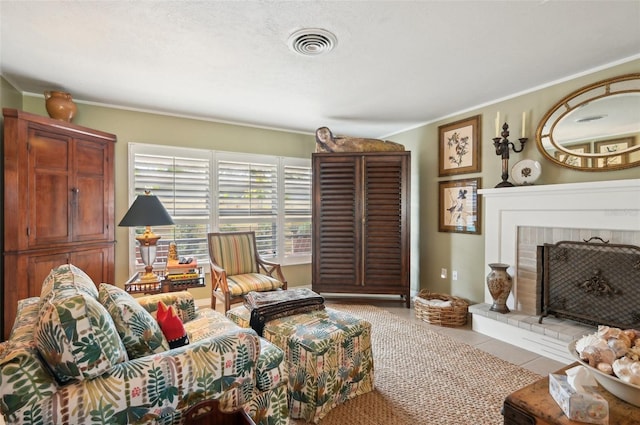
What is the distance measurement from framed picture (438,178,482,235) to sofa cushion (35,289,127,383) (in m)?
3.48

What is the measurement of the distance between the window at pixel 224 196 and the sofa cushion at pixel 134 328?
2454mm

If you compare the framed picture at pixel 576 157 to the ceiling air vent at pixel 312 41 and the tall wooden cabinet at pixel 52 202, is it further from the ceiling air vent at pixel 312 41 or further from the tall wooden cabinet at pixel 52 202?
the tall wooden cabinet at pixel 52 202

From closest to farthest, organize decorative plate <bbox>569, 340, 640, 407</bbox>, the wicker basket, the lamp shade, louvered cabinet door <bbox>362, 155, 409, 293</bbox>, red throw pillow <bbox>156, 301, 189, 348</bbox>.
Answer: decorative plate <bbox>569, 340, 640, 407</bbox>
red throw pillow <bbox>156, 301, 189, 348</bbox>
the lamp shade
the wicker basket
louvered cabinet door <bbox>362, 155, 409, 293</bbox>

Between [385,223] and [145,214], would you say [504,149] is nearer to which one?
[385,223]

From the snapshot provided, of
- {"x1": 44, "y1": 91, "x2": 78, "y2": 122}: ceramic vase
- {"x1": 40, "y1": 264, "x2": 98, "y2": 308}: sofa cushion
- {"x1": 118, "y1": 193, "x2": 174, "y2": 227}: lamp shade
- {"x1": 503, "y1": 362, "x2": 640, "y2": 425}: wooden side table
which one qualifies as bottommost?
{"x1": 503, "y1": 362, "x2": 640, "y2": 425}: wooden side table

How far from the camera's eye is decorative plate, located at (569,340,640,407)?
1104 mm

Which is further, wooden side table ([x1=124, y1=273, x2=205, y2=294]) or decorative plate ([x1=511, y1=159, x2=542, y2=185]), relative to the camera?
decorative plate ([x1=511, y1=159, x2=542, y2=185])

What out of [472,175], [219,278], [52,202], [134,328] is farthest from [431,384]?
[52,202]

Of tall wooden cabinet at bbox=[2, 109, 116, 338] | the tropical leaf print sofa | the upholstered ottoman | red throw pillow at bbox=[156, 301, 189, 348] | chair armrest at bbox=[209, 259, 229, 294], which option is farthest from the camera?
chair armrest at bbox=[209, 259, 229, 294]

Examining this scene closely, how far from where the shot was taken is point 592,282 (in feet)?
8.11

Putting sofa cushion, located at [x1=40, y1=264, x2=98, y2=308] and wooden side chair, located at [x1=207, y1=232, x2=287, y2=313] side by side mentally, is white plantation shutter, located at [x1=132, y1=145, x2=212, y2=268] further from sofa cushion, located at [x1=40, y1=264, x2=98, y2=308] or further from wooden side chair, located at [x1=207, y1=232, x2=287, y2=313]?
sofa cushion, located at [x1=40, y1=264, x2=98, y2=308]

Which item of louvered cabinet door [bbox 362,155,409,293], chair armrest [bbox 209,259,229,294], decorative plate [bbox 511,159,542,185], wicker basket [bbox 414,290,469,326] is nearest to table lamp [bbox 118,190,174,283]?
chair armrest [bbox 209,259,229,294]

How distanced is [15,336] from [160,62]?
81.5 inches

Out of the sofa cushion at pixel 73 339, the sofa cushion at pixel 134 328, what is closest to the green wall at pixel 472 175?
the sofa cushion at pixel 134 328
